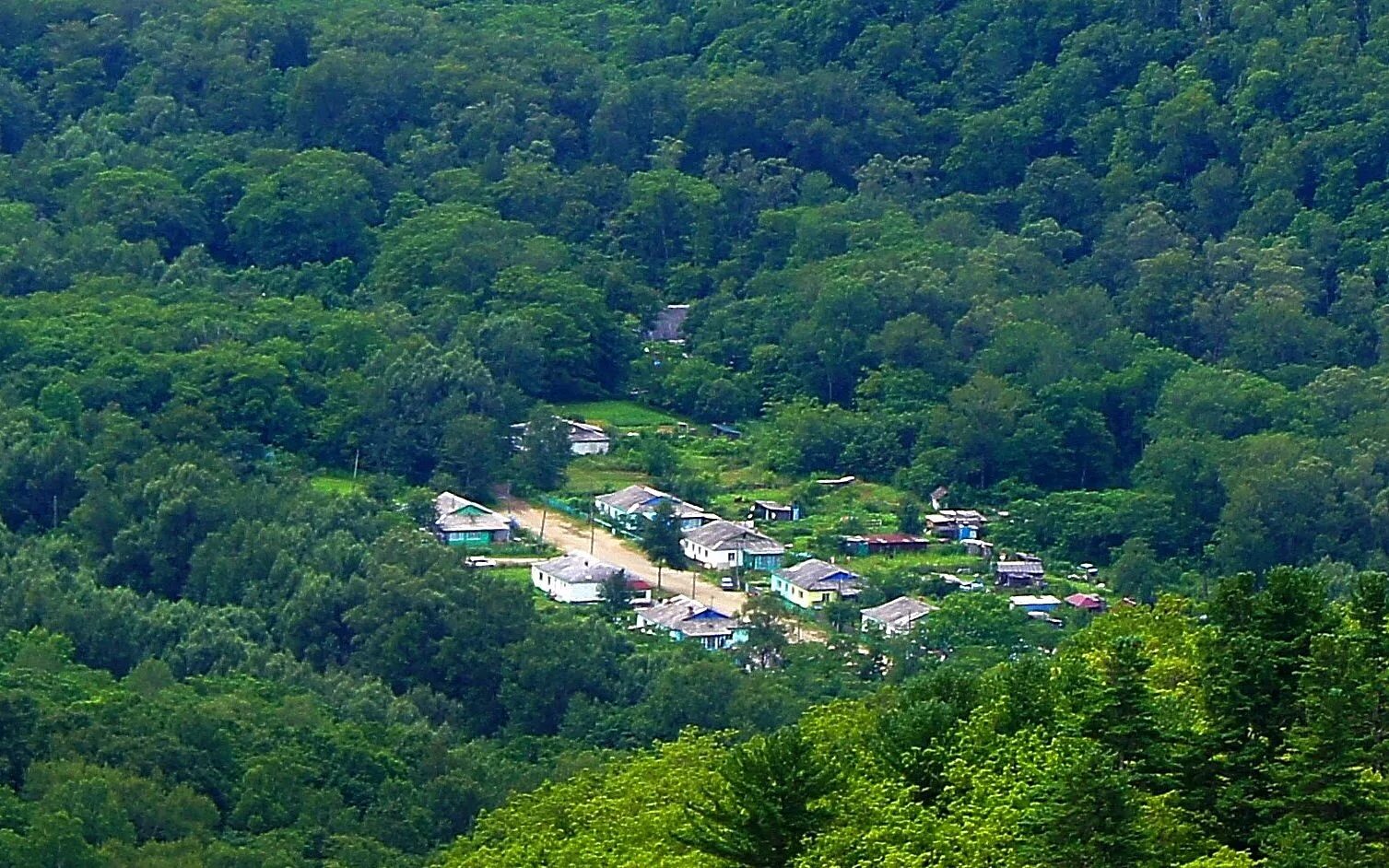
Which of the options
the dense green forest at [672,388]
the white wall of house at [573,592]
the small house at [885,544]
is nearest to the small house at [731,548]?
the small house at [885,544]

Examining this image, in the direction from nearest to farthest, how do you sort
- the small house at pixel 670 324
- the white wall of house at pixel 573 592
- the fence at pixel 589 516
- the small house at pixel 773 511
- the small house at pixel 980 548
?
1. the white wall of house at pixel 573 592
2. the small house at pixel 980 548
3. the fence at pixel 589 516
4. the small house at pixel 773 511
5. the small house at pixel 670 324

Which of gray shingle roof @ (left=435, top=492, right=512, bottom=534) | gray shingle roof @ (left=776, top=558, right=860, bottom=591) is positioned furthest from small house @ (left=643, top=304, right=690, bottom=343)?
gray shingle roof @ (left=776, top=558, right=860, bottom=591)

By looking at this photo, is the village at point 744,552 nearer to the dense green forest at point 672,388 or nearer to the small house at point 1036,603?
the small house at point 1036,603

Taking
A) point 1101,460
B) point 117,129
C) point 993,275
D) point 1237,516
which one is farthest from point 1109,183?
point 117,129

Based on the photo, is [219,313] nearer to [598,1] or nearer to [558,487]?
[558,487]

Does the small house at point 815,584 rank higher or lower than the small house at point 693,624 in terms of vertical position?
higher

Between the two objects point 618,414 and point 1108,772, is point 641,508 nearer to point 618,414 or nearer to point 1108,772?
point 618,414

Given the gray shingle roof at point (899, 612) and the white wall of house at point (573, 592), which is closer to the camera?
the gray shingle roof at point (899, 612)

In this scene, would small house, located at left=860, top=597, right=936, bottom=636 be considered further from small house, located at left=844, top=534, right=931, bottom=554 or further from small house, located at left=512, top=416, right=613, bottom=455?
small house, located at left=512, top=416, right=613, bottom=455
